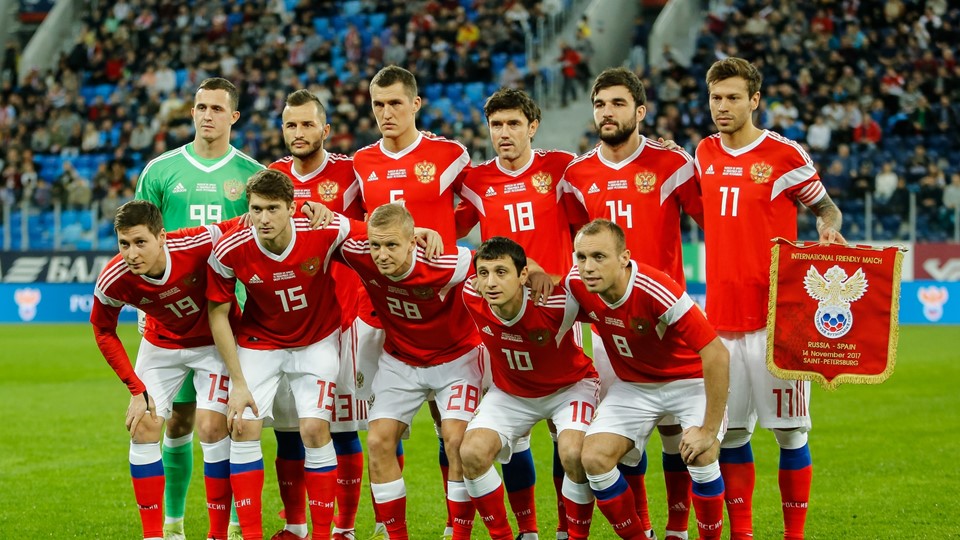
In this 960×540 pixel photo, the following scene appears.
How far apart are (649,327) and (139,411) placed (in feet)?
8.38

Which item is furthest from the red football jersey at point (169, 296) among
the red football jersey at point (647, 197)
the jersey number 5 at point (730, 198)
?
the jersey number 5 at point (730, 198)

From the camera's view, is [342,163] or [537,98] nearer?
[342,163]

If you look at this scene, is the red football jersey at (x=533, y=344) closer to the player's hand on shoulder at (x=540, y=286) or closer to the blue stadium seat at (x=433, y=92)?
the player's hand on shoulder at (x=540, y=286)

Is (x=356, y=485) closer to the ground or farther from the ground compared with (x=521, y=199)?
closer to the ground

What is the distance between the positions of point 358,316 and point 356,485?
3.05 ft

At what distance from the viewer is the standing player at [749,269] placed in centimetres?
588

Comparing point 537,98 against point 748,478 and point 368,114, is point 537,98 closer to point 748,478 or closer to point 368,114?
point 368,114

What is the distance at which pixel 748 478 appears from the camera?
588 centimetres

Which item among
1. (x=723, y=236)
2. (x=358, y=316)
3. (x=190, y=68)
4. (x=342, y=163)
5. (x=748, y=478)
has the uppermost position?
(x=190, y=68)

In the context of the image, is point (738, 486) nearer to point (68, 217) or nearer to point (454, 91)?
point (68, 217)

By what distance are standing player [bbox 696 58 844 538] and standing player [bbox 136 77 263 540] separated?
2712mm

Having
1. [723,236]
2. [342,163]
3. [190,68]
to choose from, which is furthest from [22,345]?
[723,236]

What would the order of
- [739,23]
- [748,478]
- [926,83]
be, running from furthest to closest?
[739,23] < [926,83] < [748,478]

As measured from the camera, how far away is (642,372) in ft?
18.8
